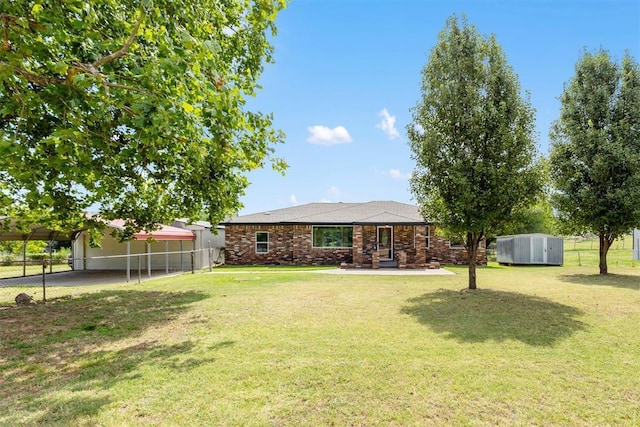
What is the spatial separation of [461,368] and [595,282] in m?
11.9

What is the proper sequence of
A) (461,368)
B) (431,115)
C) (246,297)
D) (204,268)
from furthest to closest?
(204,268)
(431,115)
(246,297)
(461,368)

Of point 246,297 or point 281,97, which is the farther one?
point 281,97

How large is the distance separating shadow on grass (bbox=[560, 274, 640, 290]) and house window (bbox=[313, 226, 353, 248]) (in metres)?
10.6

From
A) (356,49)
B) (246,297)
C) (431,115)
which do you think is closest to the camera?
(246,297)

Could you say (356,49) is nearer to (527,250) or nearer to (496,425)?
(496,425)

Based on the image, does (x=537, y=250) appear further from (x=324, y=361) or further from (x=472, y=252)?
(x=324, y=361)

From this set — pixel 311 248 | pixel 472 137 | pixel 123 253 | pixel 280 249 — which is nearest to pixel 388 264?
pixel 311 248

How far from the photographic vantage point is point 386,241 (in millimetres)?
21453

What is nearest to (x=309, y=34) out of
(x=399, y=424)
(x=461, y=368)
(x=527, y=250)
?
(x=461, y=368)

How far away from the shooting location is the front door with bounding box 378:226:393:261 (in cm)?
2117

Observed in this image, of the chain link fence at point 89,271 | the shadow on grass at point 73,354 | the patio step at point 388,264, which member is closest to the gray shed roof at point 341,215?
the patio step at point 388,264

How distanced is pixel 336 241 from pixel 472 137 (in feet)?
39.5

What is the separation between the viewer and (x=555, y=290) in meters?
11.4

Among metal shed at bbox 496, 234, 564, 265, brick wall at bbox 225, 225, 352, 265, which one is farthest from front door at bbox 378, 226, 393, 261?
metal shed at bbox 496, 234, 564, 265
